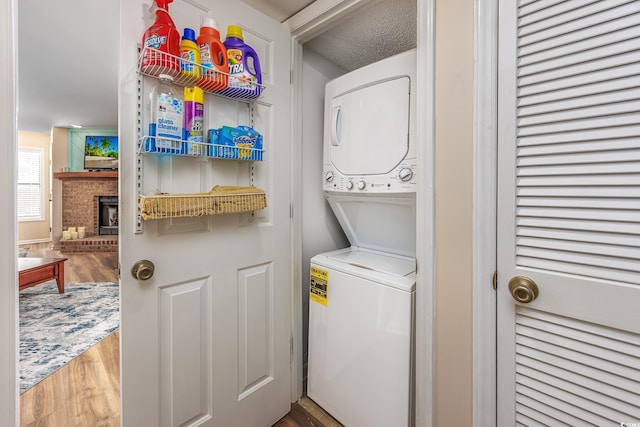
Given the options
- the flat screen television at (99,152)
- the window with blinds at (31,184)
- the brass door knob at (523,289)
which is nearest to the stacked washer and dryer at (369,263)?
the brass door knob at (523,289)

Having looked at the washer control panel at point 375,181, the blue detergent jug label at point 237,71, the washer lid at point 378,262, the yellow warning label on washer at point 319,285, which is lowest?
the yellow warning label on washer at point 319,285

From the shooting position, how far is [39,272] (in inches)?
123

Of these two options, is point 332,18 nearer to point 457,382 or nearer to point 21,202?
point 457,382

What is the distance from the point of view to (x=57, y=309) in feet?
9.98

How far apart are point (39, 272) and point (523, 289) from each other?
14.6 ft

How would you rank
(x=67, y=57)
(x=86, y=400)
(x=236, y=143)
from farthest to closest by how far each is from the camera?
1. (x=67, y=57)
2. (x=86, y=400)
3. (x=236, y=143)

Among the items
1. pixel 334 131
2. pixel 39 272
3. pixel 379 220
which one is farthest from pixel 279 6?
pixel 39 272

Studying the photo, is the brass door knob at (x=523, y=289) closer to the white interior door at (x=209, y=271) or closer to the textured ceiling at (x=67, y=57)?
the white interior door at (x=209, y=271)

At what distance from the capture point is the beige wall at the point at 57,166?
19.9 feet

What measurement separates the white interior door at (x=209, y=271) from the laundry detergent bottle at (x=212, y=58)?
0.09 metres

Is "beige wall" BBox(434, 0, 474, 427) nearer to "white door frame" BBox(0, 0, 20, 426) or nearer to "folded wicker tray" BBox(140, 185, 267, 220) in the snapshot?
"folded wicker tray" BBox(140, 185, 267, 220)

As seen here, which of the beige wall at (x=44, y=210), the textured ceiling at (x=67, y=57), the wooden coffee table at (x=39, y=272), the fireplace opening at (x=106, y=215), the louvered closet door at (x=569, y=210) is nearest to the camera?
the louvered closet door at (x=569, y=210)

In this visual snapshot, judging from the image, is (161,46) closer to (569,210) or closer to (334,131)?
(334,131)

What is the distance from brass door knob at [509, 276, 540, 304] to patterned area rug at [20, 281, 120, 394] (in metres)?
2.85
